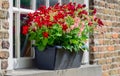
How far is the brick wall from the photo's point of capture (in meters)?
4.68

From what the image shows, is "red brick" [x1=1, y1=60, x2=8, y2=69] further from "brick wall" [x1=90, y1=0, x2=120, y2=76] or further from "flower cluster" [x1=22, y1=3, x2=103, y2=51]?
"brick wall" [x1=90, y1=0, x2=120, y2=76]

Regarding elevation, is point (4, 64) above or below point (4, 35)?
below

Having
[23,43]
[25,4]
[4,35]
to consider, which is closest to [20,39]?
[23,43]

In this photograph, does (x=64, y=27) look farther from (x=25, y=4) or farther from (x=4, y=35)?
(x=4, y=35)

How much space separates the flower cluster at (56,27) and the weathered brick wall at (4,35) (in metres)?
0.30

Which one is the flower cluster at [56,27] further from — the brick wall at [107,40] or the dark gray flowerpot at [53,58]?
the brick wall at [107,40]

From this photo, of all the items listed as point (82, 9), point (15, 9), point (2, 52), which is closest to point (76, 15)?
point (82, 9)

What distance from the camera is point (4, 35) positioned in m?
3.14

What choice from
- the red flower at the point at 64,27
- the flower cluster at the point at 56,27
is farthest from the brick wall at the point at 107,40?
the red flower at the point at 64,27

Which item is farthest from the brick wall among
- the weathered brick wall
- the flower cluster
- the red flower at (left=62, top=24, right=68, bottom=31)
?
the weathered brick wall

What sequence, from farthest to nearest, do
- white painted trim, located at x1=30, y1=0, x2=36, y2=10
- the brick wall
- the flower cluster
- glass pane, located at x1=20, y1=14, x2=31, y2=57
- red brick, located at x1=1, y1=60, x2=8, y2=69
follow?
1. the brick wall
2. white painted trim, located at x1=30, y1=0, x2=36, y2=10
3. glass pane, located at x1=20, y1=14, x2=31, y2=57
4. the flower cluster
5. red brick, located at x1=1, y1=60, x2=8, y2=69

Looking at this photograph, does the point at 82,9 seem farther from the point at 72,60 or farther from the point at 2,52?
the point at 2,52

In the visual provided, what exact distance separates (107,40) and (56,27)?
5.37ft

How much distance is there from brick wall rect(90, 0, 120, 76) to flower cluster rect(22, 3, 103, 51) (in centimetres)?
86
